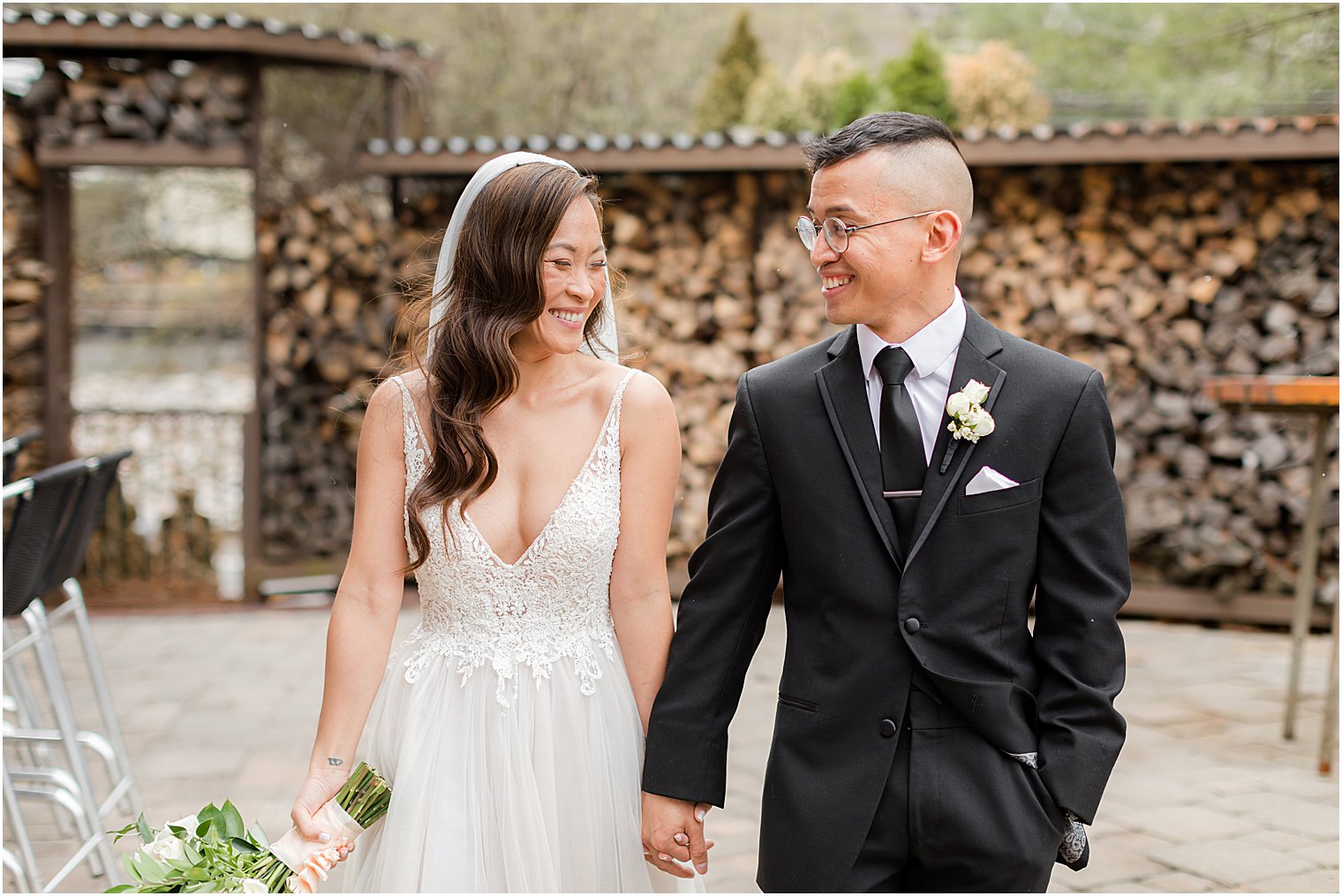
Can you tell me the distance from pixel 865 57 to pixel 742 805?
13691mm

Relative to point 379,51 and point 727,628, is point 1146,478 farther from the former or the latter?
point 727,628

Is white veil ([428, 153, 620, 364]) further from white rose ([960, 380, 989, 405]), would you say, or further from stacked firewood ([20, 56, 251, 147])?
stacked firewood ([20, 56, 251, 147])

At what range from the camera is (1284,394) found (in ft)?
14.6

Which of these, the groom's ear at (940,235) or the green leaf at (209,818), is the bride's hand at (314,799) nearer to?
the green leaf at (209,818)

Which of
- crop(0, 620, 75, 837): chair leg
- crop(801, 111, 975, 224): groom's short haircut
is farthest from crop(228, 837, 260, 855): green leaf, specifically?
crop(0, 620, 75, 837): chair leg

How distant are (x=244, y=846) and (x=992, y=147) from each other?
5833 mm

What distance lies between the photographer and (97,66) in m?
6.95

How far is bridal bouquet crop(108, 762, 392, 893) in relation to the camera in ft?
5.79

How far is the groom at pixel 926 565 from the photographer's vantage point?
1798 millimetres

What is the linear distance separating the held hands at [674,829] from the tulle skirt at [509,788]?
0.15 metres

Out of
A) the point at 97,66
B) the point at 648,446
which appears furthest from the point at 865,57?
the point at 648,446

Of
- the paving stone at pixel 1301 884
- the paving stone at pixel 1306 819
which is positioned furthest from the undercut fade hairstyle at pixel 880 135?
the paving stone at pixel 1306 819

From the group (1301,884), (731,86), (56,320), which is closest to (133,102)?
(56,320)

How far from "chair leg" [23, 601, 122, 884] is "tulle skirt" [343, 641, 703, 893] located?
5.27 ft
